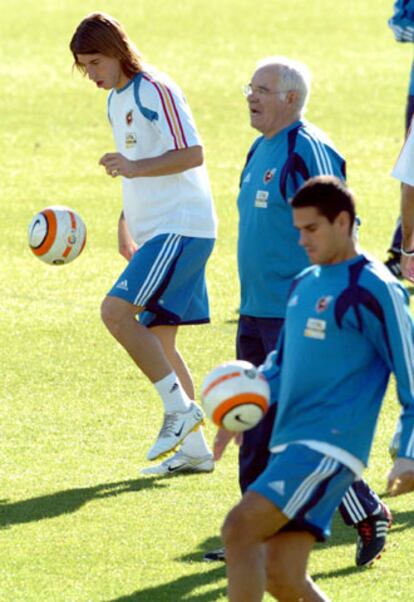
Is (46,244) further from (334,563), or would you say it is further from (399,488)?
(399,488)

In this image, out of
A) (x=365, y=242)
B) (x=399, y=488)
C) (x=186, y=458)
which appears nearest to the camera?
(x=399, y=488)

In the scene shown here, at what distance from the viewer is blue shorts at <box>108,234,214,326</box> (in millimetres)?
8914

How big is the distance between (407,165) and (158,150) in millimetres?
1480

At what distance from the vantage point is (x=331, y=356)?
580 cm

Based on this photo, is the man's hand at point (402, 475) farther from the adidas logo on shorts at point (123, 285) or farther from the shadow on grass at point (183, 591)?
the adidas logo on shorts at point (123, 285)

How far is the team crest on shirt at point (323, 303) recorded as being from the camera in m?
5.84

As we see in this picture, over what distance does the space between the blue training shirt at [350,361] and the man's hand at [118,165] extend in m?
3.06

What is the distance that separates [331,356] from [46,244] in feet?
14.0

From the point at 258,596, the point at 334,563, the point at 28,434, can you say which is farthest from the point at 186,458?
the point at 258,596

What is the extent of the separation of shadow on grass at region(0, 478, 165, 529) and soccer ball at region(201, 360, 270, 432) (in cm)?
234

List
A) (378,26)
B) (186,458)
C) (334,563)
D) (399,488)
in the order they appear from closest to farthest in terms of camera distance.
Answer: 1. (399,488)
2. (334,563)
3. (186,458)
4. (378,26)

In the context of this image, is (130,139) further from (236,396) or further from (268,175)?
(236,396)

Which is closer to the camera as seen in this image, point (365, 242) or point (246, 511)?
point (246, 511)

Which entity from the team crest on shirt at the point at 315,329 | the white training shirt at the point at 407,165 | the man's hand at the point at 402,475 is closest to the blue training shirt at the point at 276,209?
the white training shirt at the point at 407,165
